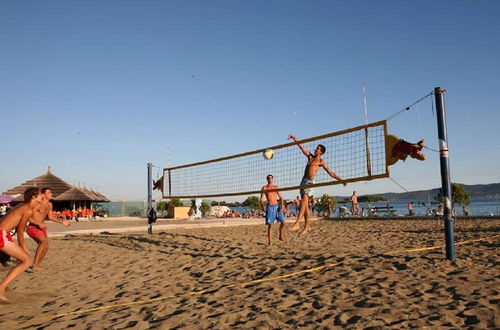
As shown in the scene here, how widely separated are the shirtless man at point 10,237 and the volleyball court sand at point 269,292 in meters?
0.33

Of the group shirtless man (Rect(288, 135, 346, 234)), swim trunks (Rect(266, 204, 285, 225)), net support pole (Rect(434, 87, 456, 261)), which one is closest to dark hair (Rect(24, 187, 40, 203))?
shirtless man (Rect(288, 135, 346, 234))

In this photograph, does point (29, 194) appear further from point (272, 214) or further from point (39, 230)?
point (272, 214)

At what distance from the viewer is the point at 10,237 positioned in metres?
4.64

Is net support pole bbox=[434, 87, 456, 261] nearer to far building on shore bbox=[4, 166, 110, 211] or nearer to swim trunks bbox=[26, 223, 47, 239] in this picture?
swim trunks bbox=[26, 223, 47, 239]

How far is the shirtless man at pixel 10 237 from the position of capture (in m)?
4.47

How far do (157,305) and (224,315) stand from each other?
0.96m

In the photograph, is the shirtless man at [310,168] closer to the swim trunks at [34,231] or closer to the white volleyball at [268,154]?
the white volleyball at [268,154]

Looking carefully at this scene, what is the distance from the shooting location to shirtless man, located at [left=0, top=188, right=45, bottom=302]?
447 cm

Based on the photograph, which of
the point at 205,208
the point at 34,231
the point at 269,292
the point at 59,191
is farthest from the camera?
the point at 205,208

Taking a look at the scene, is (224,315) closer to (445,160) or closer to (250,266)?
(250,266)

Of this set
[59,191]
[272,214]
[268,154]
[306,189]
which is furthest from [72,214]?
[306,189]

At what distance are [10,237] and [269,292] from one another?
10.6ft

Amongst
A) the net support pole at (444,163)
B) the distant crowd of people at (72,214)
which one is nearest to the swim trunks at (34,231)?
the net support pole at (444,163)

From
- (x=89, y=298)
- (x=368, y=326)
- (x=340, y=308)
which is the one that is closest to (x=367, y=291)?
(x=340, y=308)
